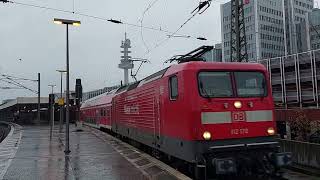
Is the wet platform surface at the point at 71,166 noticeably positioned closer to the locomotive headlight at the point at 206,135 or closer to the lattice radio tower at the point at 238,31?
the locomotive headlight at the point at 206,135

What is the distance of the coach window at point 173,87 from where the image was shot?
36.9ft

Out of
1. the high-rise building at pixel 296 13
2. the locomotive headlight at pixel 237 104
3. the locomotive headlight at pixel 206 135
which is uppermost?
the high-rise building at pixel 296 13

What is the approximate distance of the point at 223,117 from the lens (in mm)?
10453

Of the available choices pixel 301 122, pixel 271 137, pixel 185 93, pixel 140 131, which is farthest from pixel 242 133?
pixel 301 122

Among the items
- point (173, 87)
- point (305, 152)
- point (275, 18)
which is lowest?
point (305, 152)

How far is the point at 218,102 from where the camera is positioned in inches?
414

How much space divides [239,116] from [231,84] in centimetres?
84

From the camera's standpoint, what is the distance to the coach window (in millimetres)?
11250

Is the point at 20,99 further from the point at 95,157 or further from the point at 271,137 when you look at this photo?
the point at 271,137

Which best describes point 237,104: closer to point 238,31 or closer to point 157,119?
point 157,119

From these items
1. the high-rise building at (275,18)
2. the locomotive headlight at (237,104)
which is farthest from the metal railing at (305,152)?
the high-rise building at (275,18)

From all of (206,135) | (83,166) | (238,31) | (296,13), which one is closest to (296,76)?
(296,13)

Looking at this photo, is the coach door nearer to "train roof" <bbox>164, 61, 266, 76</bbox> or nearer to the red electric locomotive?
the red electric locomotive

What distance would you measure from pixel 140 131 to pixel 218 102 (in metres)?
6.66
